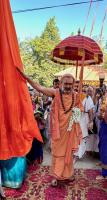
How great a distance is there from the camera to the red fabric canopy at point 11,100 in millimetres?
4305

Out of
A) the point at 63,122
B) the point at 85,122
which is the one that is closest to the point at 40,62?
the point at 85,122

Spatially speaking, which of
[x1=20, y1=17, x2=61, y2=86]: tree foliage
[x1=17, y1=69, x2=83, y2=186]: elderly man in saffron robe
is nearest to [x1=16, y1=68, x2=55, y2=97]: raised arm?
[x1=17, y1=69, x2=83, y2=186]: elderly man in saffron robe

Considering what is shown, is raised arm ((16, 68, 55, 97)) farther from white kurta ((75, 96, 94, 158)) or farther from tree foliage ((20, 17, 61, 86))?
tree foliage ((20, 17, 61, 86))

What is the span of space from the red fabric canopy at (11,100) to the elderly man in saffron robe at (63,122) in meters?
0.42

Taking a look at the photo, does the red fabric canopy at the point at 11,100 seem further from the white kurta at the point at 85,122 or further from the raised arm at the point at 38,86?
the white kurta at the point at 85,122

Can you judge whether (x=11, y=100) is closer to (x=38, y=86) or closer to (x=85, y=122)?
(x=38, y=86)

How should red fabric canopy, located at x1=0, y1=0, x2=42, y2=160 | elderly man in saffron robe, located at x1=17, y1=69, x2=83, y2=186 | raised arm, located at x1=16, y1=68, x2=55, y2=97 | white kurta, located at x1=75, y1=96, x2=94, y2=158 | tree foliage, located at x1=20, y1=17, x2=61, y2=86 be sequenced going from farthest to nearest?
tree foliage, located at x1=20, y1=17, x2=61, y2=86 → white kurta, located at x1=75, y1=96, x2=94, y2=158 → elderly man in saffron robe, located at x1=17, y1=69, x2=83, y2=186 → raised arm, located at x1=16, y1=68, x2=55, y2=97 → red fabric canopy, located at x1=0, y1=0, x2=42, y2=160

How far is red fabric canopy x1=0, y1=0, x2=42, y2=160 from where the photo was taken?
430 cm

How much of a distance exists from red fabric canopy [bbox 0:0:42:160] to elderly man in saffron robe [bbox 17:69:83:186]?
1.38 feet

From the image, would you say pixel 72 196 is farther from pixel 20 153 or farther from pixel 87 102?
pixel 87 102

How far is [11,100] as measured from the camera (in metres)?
4.46

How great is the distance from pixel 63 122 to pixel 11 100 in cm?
94

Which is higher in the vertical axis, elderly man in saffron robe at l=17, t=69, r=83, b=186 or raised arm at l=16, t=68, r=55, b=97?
raised arm at l=16, t=68, r=55, b=97

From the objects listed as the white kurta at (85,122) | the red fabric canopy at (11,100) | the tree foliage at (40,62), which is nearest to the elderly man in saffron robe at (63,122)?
the red fabric canopy at (11,100)
